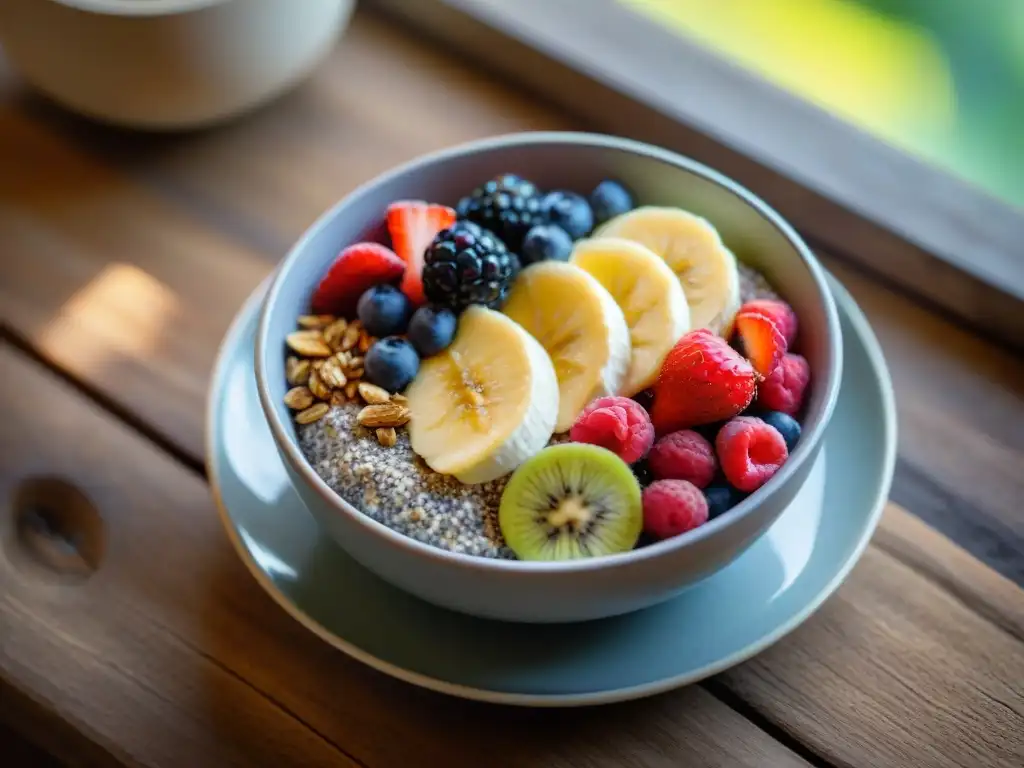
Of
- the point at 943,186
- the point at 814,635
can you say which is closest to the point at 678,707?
the point at 814,635

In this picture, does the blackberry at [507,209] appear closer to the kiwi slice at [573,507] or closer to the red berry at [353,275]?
the red berry at [353,275]

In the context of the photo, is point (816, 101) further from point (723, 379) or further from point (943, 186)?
point (723, 379)

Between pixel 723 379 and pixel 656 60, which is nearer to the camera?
pixel 723 379

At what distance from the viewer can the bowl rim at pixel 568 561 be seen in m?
0.68

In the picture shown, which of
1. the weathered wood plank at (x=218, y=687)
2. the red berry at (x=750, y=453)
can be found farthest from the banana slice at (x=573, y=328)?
the weathered wood plank at (x=218, y=687)

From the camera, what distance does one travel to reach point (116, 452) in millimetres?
928

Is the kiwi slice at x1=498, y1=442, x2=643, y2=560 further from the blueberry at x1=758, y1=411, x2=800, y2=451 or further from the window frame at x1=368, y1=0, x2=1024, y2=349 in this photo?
the window frame at x1=368, y1=0, x2=1024, y2=349

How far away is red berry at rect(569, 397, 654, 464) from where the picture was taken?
0.75 m

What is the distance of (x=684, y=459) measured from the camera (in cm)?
76

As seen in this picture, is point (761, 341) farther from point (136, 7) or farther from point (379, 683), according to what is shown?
point (136, 7)

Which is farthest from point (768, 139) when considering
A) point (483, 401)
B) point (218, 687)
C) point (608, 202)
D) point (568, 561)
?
point (218, 687)

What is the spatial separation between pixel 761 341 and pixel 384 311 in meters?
0.29

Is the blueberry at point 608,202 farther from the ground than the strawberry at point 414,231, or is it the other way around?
the blueberry at point 608,202

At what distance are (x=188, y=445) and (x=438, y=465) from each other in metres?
0.28
